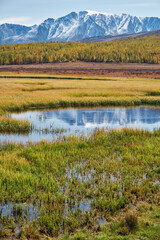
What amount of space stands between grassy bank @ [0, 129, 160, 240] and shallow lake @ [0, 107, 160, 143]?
5.01 metres

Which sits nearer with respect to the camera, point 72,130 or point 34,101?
point 72,130

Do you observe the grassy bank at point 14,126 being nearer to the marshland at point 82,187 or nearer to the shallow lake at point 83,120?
the marshland at point 82,187

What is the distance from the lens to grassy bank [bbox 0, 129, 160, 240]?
838 centimetres

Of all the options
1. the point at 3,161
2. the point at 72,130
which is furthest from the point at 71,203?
the point at 72,130

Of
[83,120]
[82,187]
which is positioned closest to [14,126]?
[83,120]

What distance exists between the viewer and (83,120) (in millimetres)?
28016

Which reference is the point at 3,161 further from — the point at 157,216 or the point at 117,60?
the point at 117,60

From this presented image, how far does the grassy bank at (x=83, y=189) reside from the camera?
838 cm

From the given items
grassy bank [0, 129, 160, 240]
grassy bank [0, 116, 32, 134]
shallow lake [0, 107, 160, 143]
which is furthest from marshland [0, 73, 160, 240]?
shallow lake [0, 107, 160, 143]

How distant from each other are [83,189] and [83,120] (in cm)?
1734

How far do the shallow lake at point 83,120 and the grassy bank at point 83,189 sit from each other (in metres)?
5.01

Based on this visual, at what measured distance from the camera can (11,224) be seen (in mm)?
8562

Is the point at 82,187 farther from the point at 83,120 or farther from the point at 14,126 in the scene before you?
the point at 83,120

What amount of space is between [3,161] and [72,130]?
10.2 m
